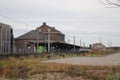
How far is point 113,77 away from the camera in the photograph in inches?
619

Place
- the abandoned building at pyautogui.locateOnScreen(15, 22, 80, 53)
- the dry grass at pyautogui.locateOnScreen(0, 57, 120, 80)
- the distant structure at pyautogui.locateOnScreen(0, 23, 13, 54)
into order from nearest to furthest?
1. the dry grass at pyautogui.locateOnScreen(0, 57, 120, 80)
2. the distant structure at pyautogui.locateOnScreen(0, 23, 13, 54)
3. the abandoned building at pyautogui.locateOnScreen(15, 22, 80, 53)

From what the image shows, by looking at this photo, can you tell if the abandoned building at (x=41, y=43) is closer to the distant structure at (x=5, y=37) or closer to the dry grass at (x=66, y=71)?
the distant structure at (x=5, y=37)

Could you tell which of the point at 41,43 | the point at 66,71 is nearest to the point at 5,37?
the point at 41,43

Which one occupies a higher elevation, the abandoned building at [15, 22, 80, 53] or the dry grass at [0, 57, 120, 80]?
the abandoned building at [15, 22, 80, 53]

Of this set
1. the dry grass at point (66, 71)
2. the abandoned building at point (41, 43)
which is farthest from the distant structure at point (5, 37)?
the dry grass at point (66, 71)

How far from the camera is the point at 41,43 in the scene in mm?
97875

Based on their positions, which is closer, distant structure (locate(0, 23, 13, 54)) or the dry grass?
the dry grass

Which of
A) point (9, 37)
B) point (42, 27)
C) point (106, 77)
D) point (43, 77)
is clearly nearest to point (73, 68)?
point (43, 77)

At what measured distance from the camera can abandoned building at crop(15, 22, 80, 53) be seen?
87613 millimetres

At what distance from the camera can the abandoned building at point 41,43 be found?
87613mm

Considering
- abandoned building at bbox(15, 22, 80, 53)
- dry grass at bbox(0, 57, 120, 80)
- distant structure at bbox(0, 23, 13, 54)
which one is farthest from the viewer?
abandoned building at bbox(15, 22, 80, 53)

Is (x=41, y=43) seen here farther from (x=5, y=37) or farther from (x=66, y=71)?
(x=66, y=71)

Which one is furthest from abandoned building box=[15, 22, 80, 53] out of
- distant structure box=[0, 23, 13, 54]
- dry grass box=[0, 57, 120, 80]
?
dry grass box=[0, 57, 120, 80]

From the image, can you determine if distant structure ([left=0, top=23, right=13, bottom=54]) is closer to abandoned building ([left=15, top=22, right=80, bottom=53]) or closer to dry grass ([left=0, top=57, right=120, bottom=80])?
abandoned building ([left=15, top=22, right=80, bottom=53])
